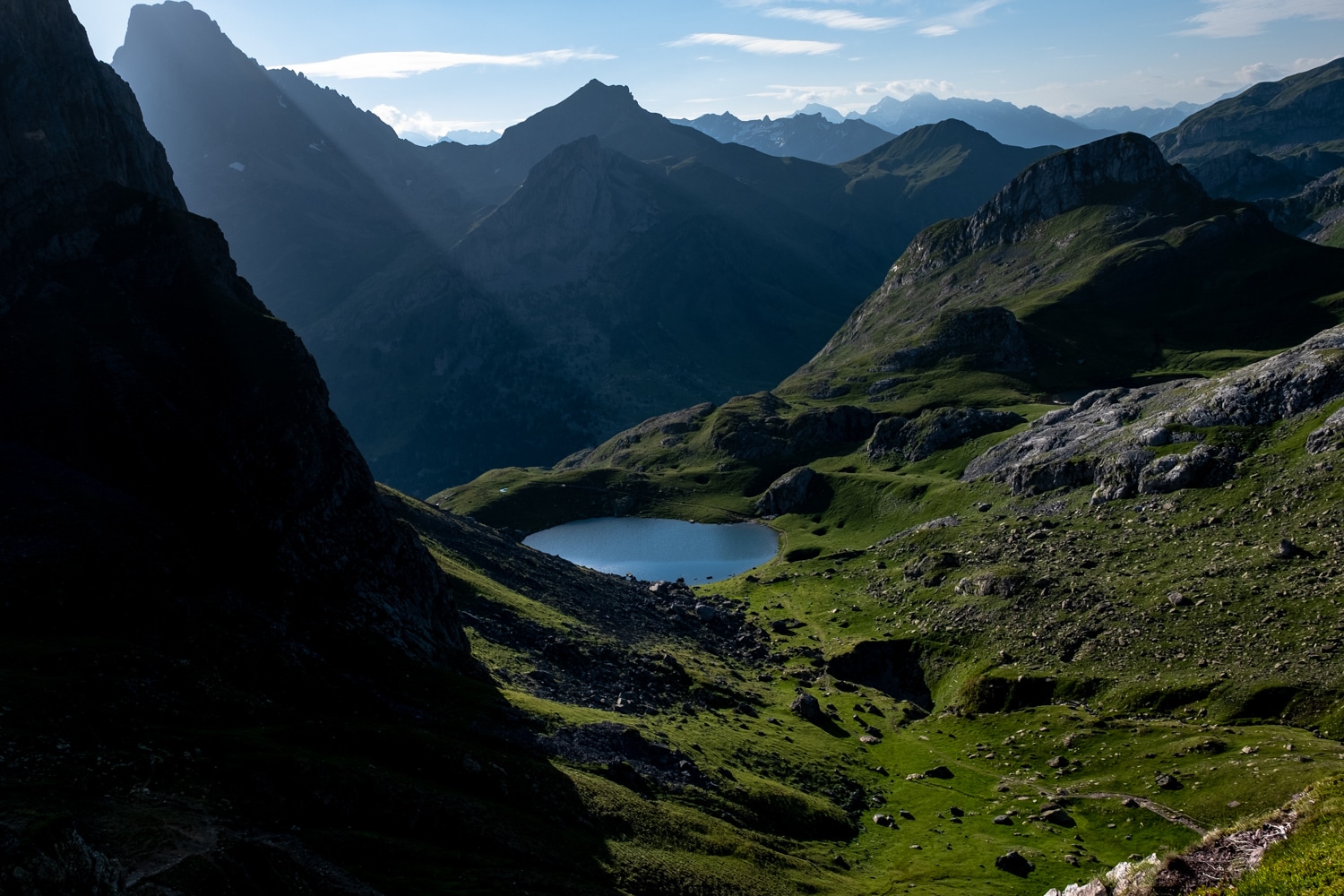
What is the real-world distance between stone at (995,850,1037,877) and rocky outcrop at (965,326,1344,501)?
66415 millimetres

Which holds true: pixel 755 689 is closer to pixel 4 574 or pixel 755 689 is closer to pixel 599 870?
pixel 599 870

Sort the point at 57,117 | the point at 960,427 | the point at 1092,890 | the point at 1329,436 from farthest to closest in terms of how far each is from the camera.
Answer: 1. the point at 960,427
2. the point at 1329,436
3. the point at 57,117
4. the point at 1092,890

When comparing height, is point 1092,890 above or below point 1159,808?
above

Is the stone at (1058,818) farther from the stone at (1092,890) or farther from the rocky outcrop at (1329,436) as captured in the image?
the rocky outcrop at (1329,436)

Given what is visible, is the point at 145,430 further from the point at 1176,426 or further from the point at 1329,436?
the point at 1176,426

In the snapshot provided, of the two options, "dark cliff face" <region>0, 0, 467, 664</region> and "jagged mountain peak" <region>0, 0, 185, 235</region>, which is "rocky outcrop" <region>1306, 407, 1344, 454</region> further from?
"jagged mountain peak" <region>0, 0, 185, 235</region>

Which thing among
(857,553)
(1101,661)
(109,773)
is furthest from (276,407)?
(857,553)

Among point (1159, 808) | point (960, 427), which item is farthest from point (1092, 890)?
point (960, 427)

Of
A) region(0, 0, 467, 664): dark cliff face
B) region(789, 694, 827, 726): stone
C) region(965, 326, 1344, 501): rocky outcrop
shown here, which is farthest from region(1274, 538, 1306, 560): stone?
region(0, 0, 467, 664): dark cliff face

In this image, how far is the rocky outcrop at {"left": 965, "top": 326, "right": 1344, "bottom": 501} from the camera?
107 metres

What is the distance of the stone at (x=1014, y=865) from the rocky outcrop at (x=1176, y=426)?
66415mm

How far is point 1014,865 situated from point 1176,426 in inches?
3167

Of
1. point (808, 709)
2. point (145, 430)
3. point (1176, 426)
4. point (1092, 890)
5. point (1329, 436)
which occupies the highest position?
point (145, 430)

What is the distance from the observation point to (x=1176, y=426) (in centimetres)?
11850
